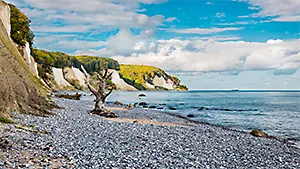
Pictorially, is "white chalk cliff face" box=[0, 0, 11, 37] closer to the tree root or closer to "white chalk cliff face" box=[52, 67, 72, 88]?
the tree root

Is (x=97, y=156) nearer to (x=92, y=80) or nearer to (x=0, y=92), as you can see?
(x=0, y=92)

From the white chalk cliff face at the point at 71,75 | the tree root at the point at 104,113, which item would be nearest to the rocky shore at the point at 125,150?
the tree root at the point at 104,113

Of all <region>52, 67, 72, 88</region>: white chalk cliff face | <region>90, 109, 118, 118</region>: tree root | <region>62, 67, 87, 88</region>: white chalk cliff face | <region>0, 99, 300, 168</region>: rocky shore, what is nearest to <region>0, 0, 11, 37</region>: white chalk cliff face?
<region>90, 109, 118, 118</region>: tree root

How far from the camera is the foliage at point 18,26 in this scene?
203ft

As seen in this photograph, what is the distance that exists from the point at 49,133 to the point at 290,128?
24686 millimetres

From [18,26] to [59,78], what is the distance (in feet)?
216

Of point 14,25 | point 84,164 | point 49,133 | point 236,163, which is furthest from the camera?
point 14,25

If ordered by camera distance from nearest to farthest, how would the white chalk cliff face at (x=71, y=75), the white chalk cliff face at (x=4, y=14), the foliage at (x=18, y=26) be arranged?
the white chalk cliff face at (x=4, y=14) < the foliage at (x=18, y=26) < the white chalk cliff face at (x=71, y=75)

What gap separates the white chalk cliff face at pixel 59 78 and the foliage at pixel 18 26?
58056 mm

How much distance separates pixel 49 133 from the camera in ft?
47.5

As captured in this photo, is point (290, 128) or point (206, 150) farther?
point (290, 128)

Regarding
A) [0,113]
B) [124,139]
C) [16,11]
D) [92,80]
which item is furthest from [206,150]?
[92,80]

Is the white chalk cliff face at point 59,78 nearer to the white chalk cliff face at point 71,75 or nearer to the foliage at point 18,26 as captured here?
the white chalk cliff face at point 71,75

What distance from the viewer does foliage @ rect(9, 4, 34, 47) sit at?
61969mm
